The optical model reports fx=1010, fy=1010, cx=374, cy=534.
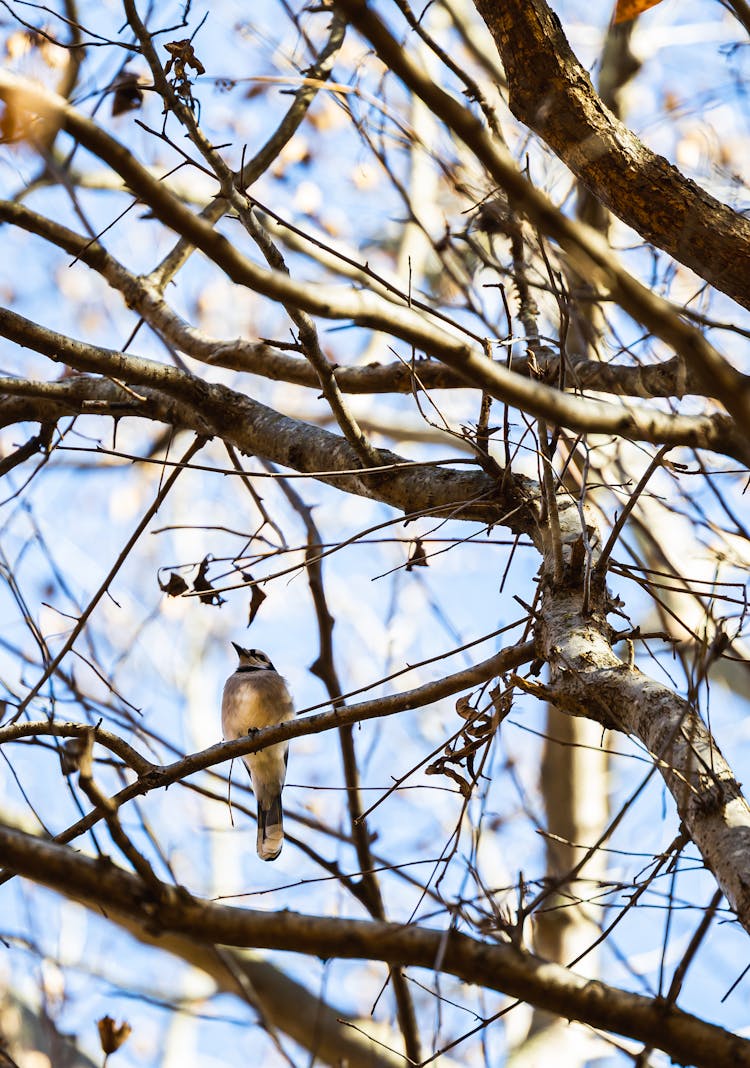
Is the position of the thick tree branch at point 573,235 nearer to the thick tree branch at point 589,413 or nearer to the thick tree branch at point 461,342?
the thick tree branch at point 461,342

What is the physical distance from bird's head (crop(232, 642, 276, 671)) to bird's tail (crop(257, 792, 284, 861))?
1184mm

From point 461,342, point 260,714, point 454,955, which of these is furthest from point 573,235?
point 260,714

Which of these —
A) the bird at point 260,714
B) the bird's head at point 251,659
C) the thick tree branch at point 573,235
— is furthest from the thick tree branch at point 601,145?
the bird's head at point 251,659

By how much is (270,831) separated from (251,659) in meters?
1.42

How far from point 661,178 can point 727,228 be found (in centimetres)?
19

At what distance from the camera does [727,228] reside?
2.30 m

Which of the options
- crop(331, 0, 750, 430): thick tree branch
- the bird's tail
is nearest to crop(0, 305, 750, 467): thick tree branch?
crop(331, 0, 750, 430): thick tree branch

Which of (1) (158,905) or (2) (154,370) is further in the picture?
(2) (154,370)

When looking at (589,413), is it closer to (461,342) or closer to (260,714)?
(461,342)

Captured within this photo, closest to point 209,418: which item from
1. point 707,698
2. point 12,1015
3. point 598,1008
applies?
point 707,698

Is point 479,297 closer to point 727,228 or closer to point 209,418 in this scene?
point 209,418

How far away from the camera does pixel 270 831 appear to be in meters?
4.75

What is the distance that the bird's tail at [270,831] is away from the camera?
4.75 metres

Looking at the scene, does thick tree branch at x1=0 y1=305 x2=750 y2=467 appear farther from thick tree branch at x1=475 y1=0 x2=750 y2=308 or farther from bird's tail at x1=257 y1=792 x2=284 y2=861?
bird's tail at x1=257 y1=792 x2=284 y2=861
